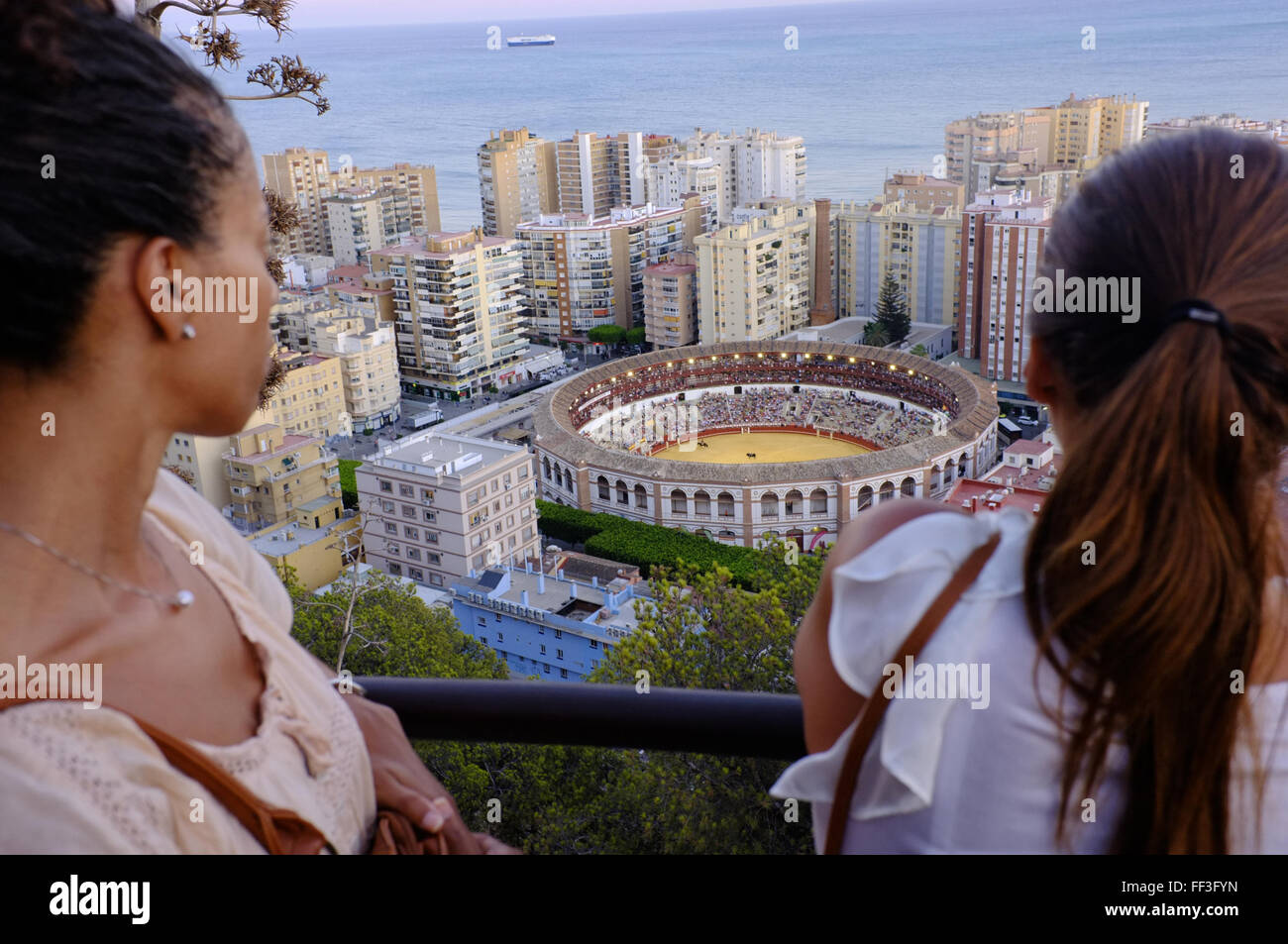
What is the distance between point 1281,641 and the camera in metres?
0.67

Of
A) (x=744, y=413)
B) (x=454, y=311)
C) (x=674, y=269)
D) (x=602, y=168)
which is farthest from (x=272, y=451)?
(x=602, y=168)

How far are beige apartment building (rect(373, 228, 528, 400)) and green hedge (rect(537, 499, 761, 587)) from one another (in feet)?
26.1

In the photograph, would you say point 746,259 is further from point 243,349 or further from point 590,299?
point 243,349

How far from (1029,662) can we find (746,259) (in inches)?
847

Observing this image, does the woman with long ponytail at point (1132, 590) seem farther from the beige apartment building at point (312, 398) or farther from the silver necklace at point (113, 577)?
the beige apartment building at point (312, 398)

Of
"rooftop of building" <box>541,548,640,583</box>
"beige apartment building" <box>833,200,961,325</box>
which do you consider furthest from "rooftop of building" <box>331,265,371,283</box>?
"rooftop of building" <box>541,548,640,583</box>

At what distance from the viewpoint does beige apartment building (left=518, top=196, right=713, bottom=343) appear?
2469cm

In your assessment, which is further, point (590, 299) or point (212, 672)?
point (590, 299)

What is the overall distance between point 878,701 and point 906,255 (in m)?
23.4

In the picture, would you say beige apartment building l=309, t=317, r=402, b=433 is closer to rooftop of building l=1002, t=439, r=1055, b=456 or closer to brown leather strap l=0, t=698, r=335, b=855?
rooftop of building l=1002, t=439, r=1055, b=456

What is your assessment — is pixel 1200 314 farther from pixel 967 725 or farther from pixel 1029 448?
pixel 1029 448

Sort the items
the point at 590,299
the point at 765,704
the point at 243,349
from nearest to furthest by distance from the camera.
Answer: the point at 243,349 → the point at 765,704 → the point at 590,299

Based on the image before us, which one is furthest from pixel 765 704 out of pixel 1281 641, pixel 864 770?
pixel 1281 641

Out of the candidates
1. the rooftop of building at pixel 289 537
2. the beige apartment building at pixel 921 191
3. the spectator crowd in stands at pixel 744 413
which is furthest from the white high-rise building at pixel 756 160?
the rooftop of building at pixel 289 537
